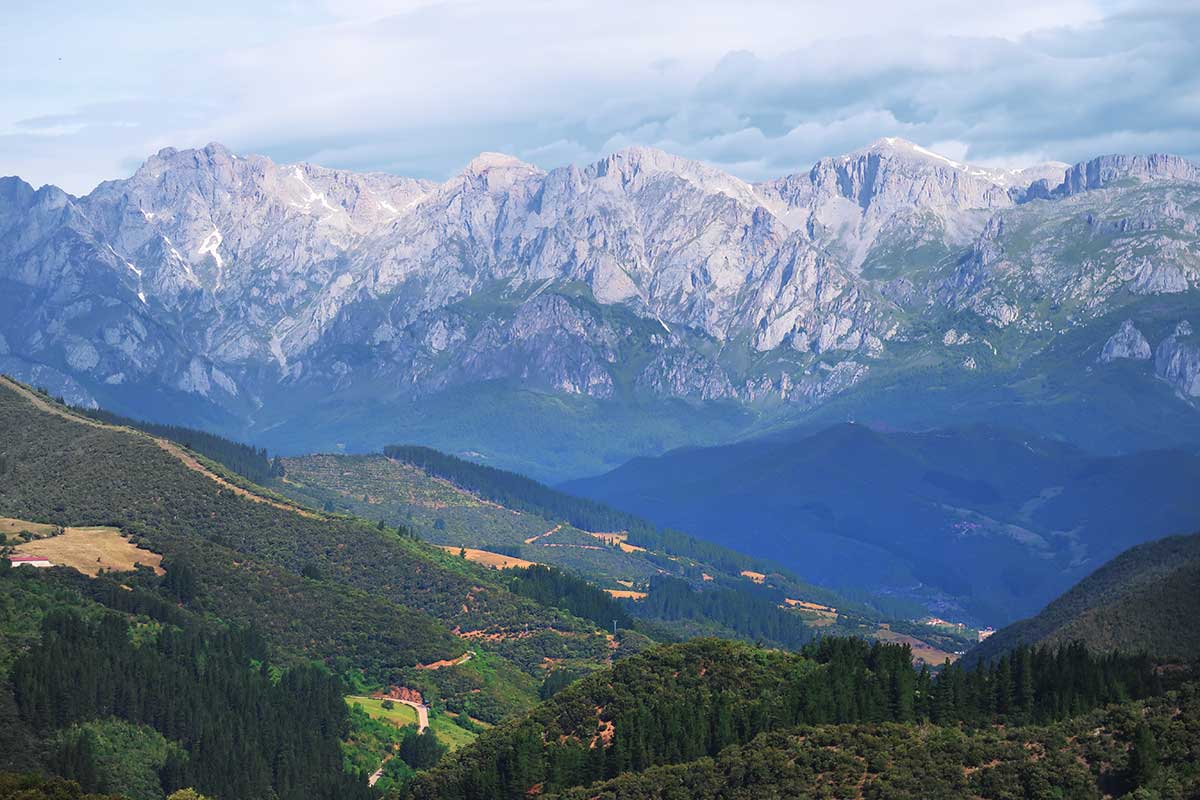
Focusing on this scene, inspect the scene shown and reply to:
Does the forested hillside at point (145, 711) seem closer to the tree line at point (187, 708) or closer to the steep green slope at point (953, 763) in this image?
the tree line at point (187, 708)

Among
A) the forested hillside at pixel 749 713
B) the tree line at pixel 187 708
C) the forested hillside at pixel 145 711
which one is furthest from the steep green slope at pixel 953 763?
the forested hillside at pixel 145 711

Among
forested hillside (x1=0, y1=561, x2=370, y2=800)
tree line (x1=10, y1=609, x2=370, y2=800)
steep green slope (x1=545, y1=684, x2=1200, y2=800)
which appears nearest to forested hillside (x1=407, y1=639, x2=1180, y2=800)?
steep green slope (x1=545, y1=684, x2=1200, y2=800)

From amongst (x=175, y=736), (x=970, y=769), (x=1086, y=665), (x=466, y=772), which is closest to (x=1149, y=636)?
(x=1086, y=665)

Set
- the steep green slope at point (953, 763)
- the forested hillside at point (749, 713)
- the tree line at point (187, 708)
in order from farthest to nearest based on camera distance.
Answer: the tree line at point (187, 708), the forested hillside at point (749, 713), the steep green slope at point (953, 763)

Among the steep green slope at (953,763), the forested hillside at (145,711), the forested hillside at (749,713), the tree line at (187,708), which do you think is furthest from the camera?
the tree line at (187,708)

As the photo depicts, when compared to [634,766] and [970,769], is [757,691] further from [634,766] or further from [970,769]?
[970,769]

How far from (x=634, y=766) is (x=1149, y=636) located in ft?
237

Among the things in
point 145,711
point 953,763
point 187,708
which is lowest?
point 187,708

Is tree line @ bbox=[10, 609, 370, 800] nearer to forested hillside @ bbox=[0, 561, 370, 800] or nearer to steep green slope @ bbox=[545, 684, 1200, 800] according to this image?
forested hillside @ bbox=[0, 561, 370, 800]

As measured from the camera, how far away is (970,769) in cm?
12469

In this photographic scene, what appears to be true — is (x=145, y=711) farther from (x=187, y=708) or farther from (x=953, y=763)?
(x=953, y=763)

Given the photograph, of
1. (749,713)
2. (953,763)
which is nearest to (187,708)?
(749,713)

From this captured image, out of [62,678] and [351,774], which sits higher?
[62,678]

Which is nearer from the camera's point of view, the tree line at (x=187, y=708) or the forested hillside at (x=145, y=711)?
the forested hillside at (x=145, y=711)
